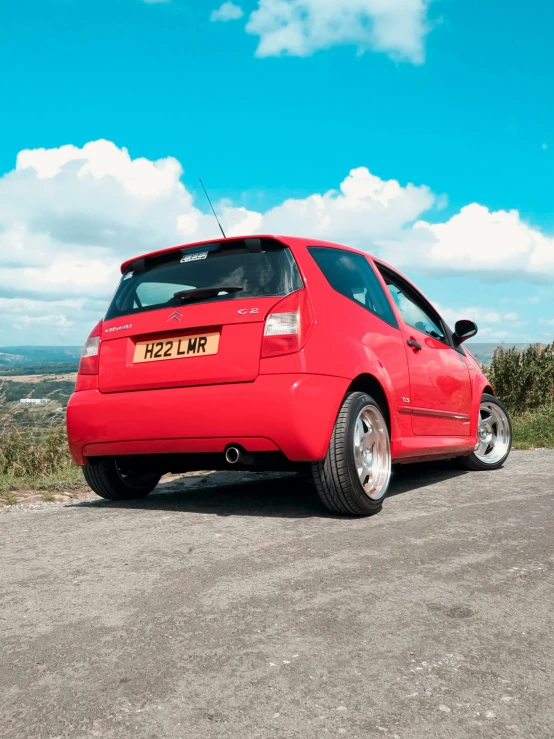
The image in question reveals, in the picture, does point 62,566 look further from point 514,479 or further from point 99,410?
point 514,479

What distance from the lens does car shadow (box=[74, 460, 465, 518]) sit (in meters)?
4.77

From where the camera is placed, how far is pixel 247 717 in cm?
187

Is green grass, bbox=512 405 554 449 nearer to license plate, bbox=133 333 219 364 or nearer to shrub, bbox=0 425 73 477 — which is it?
shrub, bbox=0 425 73 477

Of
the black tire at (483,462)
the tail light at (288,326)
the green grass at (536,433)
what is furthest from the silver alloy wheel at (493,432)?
the tail light at (288,326)

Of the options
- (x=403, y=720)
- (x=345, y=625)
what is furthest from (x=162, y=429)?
(x=403, y=720)

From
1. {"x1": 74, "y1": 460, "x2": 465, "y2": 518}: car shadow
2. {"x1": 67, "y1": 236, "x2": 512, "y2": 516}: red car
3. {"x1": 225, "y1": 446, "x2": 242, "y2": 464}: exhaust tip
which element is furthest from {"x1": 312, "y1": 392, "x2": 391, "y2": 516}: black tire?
{"x1": 225, "y1": 446, "x2": 242, "y2": 464}: exhaust tip

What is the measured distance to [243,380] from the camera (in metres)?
4.20

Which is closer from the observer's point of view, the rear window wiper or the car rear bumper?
the car rear bumper

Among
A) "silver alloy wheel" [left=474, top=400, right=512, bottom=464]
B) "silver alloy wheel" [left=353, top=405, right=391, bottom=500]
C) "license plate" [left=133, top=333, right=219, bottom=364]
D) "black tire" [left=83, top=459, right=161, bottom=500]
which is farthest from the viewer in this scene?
"silver alloy wheel" [left=474, top=400, right=512, bottom=464]

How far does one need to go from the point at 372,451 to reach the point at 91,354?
6.34ft

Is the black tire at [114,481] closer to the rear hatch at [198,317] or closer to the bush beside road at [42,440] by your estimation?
the bush beside road at [42,440]

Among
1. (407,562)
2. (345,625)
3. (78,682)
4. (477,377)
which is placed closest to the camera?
(78,682)

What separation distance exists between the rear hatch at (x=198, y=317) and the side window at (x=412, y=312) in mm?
1472

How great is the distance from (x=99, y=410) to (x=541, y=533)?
269 cm
